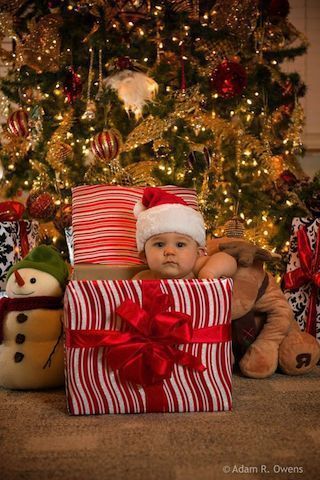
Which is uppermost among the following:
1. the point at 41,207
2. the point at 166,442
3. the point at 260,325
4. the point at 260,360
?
the point at 41,207

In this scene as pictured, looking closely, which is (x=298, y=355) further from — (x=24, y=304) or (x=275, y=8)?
(x=275, y=8)

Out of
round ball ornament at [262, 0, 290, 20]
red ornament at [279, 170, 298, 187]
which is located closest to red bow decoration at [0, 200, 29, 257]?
red ornament at [279, 170, 298, 187]

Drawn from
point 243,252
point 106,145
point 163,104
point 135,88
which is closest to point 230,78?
point 163,104

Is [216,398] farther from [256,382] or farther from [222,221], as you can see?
[222,221]

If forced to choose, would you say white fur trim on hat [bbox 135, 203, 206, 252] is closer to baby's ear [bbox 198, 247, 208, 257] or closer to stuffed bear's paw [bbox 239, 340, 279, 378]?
baby's ear [bbox 198, 247, 208, 257]

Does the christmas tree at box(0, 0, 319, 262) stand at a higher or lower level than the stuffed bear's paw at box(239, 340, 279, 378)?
higher

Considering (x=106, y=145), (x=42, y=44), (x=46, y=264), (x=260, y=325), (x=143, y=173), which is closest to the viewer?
(x=46, y=264)

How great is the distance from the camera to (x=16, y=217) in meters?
2.63

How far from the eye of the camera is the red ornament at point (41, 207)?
10.2 ft

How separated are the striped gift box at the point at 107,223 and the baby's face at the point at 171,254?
34cm

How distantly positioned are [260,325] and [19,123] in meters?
1.74

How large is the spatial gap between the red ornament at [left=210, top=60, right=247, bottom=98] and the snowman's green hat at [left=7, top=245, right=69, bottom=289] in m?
1.43

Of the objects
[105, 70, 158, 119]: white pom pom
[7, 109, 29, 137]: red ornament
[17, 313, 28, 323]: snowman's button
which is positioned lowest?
[17, 313, 28, 323]: snowman's button

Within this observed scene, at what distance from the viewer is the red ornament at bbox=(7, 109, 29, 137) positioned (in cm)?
311
